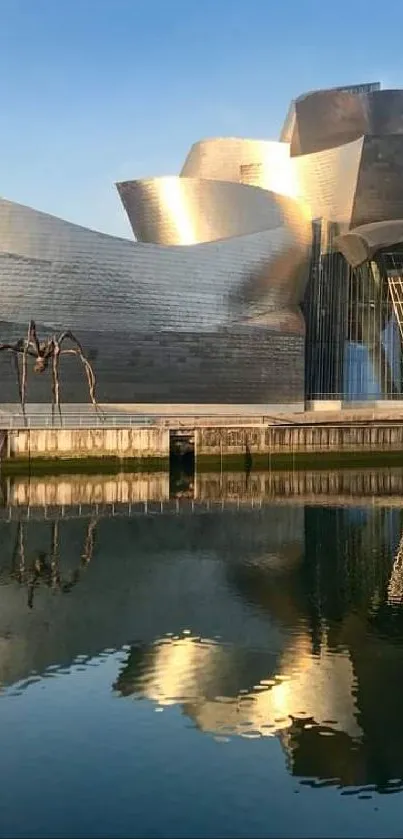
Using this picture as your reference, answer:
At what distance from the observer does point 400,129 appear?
33.5 m

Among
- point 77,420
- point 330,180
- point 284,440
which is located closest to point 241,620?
point 284,440

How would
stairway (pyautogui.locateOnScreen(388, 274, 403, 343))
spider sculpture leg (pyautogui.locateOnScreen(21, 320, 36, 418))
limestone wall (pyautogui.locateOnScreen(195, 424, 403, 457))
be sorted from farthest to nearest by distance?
1. stairway (pyautogui.locateOnScreen(388, 274, 403, 343))
2. limestone wall (pyautogui.locateOnScreen(195, 424, 403, 457))
3. spider sculpture leg (pyautogui.locateOnScreen(21, 320, 36, 418))

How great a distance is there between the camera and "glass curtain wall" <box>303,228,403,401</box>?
31250 mm

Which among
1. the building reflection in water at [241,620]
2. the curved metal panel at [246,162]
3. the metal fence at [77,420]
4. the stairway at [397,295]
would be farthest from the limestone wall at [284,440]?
the curved metal panel at [246,162]

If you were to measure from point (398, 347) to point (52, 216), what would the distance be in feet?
41.9

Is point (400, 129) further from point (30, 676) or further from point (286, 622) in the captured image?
point (30, 676)

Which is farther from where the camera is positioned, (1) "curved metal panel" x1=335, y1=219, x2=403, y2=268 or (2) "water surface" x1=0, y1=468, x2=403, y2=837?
(1) "curved metal panel" x1=335, y1=219, x2=403, y2=268

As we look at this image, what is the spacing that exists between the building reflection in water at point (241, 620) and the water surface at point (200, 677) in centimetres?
3

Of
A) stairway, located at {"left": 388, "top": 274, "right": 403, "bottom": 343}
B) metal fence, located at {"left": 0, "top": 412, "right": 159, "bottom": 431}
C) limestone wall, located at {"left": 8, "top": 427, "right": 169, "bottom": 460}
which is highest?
stairway, located at {"left": 388, "top": 274, "right": 403, "bottom": 343}

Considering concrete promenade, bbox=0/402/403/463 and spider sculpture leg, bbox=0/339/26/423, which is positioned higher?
spider sculpture leg, bbox=0/339/26/423

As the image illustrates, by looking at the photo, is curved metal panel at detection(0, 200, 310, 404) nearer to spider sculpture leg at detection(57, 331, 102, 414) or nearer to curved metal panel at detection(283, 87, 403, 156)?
spider sculpture leg at detection(57, 331, 102, 414)

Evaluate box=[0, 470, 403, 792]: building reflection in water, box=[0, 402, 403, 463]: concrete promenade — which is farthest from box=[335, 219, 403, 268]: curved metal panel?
box=[0, 470, 403, 792]: building reflection in water

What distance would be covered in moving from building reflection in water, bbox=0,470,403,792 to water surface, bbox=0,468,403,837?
0.03 metres

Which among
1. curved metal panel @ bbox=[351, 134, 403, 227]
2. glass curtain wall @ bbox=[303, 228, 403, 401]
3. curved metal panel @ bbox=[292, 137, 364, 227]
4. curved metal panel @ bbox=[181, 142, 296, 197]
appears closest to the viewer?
curved metal panel @ bbox=[351, 134, 403, 227]
